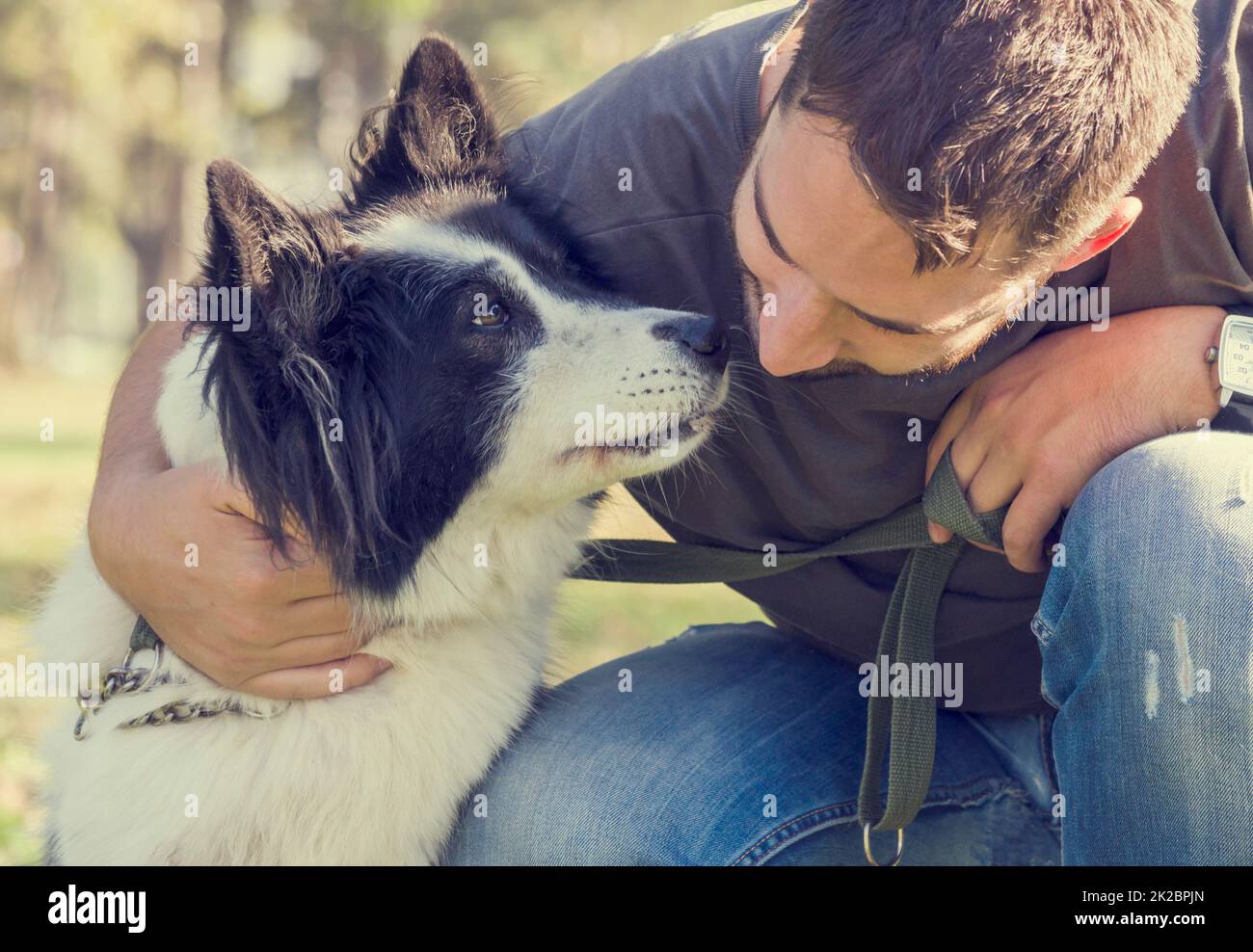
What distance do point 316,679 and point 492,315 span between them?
77 centimetres

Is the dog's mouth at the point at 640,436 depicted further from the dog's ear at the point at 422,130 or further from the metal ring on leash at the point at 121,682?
the metal ring on leash at the point at 121,682

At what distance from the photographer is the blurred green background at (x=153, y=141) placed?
4.79m

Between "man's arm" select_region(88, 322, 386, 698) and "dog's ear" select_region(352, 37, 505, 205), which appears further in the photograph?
"dog's ear" select_region(352, 37, 505, 205)

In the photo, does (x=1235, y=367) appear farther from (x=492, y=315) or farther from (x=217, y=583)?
(x=217, y=583)

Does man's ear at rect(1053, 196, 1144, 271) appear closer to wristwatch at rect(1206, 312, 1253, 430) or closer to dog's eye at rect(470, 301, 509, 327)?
wristwatch at rect(1206, 312, 1253, 430)

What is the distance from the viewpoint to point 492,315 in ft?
7.52

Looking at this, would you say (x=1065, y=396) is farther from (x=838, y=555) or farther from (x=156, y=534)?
(x=156, y=534)

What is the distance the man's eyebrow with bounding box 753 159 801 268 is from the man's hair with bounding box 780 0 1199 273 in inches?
7.5

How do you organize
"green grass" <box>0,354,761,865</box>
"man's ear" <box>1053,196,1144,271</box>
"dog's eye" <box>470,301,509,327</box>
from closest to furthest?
"man's ear" <box>1053,196,1144,271</box>
"dog's eye" <box>470,301,509,327</box>
"green grass" <box>0,354,761,865</box>

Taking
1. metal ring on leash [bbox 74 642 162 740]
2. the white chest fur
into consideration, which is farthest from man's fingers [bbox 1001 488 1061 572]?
metal ring on leash [bbox 74 642 162 740]

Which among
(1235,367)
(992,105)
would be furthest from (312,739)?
(1235,367)

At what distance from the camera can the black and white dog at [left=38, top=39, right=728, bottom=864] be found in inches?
82.0

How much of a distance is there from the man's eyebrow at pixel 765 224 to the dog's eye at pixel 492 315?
0.55m

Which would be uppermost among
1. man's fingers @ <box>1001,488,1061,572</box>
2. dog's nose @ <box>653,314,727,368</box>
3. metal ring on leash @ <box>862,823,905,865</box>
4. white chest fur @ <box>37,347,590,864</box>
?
dog's nose @ <box>653,314,727,368</box>
